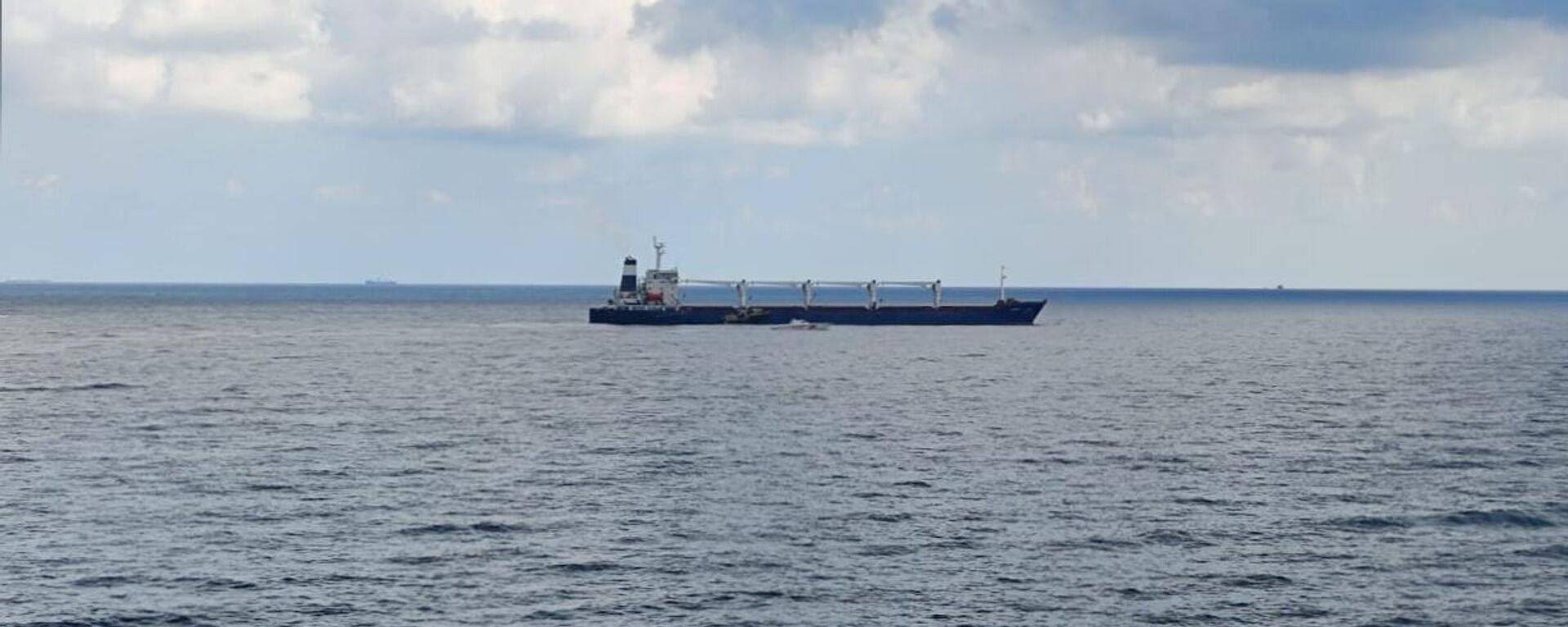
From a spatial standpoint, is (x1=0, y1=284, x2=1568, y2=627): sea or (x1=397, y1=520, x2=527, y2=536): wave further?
(x1=397, y1=520, x2=527, y2=536): wave

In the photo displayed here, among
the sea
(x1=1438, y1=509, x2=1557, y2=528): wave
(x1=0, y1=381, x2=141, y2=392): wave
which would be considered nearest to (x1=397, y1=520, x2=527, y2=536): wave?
the sea

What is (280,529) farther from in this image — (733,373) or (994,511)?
(733,373)

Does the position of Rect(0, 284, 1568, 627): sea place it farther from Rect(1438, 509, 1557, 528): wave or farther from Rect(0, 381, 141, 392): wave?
Rect(0, 381, 141, 392): wave

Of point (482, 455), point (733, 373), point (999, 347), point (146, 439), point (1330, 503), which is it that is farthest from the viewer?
point (999, 347)

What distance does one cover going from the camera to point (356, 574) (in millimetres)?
44688

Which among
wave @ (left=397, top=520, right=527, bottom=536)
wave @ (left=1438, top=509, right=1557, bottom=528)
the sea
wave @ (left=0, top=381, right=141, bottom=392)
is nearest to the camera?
the sea

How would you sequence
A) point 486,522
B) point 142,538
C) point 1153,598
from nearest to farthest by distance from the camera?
point 1153,598, point 142,538, point 486,522

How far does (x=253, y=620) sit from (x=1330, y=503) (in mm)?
38210

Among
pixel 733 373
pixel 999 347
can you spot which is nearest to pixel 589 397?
pixel 733 373

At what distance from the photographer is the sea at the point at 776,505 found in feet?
139

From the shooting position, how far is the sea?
42406mm

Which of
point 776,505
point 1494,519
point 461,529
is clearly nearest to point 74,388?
point 461,529

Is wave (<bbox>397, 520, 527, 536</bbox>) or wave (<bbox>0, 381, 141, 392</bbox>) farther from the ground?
wave (<bbox>0, 381, 141, 392</bbox>)

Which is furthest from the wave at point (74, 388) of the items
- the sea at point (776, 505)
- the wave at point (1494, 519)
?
the wave at point (1494, 519)
